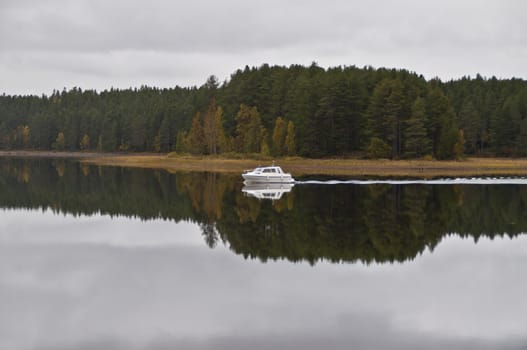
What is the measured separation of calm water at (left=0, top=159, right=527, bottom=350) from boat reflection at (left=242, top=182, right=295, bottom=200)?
33.3 feet

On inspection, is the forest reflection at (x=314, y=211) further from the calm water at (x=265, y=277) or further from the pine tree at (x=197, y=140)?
the pine tree at (x=197, y=140)

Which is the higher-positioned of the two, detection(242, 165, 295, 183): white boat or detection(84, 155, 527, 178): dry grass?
detection(242, 165, 295, 183): white boat

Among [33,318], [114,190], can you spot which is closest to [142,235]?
[33,318]

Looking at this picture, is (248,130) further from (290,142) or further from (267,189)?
(267,189)

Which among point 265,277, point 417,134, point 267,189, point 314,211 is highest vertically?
point 417,134

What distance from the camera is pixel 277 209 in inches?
1750

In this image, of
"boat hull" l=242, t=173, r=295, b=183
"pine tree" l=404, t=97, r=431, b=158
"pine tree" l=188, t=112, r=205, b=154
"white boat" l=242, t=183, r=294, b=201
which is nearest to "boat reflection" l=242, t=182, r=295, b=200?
"white boat" l=242, t=183, r=294, b=201

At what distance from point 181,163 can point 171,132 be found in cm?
4446

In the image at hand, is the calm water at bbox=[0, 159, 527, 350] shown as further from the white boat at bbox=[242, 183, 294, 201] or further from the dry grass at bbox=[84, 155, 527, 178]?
the dry grass at bbox=[84, 155, 527, 178]

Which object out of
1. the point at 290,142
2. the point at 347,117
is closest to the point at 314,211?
the point at 290,142

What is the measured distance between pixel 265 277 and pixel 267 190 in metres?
40.2

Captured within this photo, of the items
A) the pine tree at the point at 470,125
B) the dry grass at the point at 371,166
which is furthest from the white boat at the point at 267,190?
the pine tree at the point at 470,125

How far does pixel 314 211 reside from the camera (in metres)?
42.4

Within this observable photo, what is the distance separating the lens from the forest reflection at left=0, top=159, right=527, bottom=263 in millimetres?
29297
